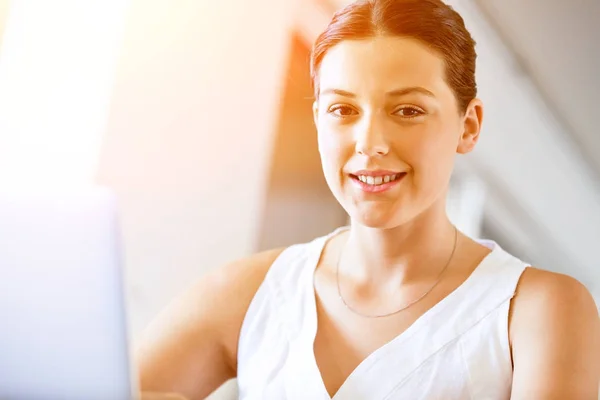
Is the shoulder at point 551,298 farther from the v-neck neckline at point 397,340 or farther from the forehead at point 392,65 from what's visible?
the forehead at point 392,65

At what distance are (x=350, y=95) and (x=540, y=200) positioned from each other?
35 cm

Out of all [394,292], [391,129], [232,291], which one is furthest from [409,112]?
[232,291]

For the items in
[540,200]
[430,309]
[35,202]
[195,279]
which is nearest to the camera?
[35,202]

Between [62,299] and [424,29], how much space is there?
60 cm

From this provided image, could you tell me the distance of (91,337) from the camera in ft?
2.26

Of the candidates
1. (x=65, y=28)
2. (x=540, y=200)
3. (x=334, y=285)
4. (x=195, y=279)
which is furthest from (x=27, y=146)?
(x=540, y=200)

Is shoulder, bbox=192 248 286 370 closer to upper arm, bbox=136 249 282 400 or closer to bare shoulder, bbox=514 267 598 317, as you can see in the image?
upper arm, bbox=136 249 282 400

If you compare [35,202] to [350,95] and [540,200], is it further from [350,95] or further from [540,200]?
[540,200]

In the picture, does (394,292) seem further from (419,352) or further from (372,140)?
(372,140)

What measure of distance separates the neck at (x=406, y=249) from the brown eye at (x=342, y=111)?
0.17 meters

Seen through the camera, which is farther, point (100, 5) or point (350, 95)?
point (100, 5)

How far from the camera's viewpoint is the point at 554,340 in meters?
0.90

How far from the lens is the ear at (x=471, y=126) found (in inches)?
40.9

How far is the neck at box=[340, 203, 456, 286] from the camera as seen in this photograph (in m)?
1.04
